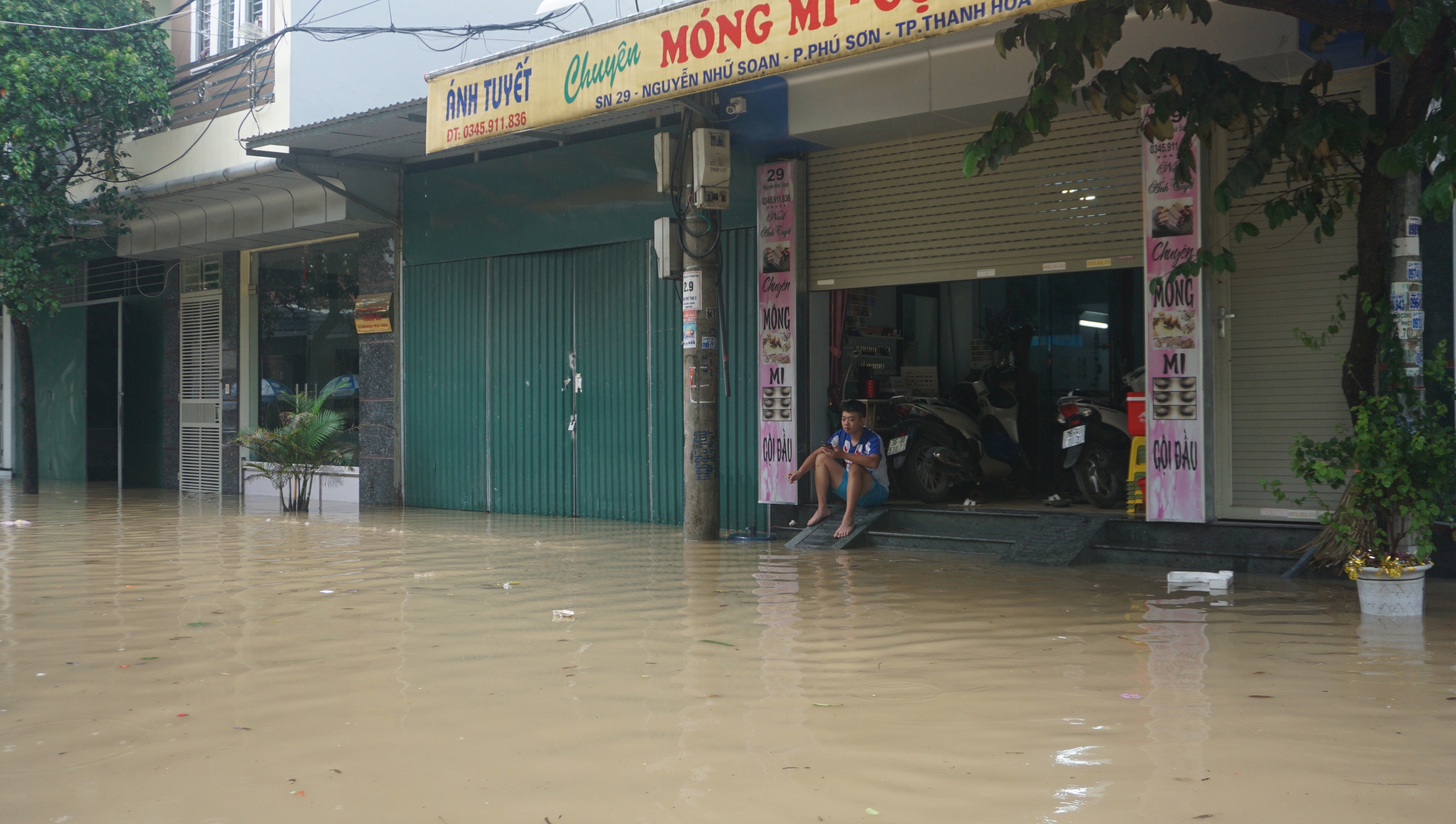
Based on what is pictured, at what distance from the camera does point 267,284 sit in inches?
621

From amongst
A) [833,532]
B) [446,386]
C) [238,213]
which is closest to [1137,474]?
[833,532]

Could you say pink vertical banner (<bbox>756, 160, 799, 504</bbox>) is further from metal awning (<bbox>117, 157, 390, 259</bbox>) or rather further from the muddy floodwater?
metal awning (<bbox>117, 157, 390, 259</bbox>)

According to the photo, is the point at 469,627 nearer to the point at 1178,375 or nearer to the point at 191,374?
the point at 1178,375

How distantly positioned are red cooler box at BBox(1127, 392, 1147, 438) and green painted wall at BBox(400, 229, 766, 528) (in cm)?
344

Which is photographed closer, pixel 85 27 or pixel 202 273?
pixel 85 27

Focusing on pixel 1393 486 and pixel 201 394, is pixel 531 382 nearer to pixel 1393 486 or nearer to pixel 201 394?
pixel 201 394

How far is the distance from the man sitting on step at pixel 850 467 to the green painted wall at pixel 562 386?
3.63 ft

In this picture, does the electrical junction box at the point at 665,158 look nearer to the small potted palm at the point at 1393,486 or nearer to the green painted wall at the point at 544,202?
the green painted wall at the point at 544,202

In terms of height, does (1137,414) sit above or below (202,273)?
below

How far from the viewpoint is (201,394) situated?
16.7m

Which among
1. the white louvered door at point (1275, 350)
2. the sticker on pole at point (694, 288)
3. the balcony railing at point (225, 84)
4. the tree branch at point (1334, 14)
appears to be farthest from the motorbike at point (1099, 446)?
the balcony railing at point (225, 84)

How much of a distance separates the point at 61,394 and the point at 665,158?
1433 cm

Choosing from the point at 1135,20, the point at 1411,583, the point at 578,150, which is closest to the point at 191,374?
the point at 578,150

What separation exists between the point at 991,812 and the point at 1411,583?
3.91 metres
